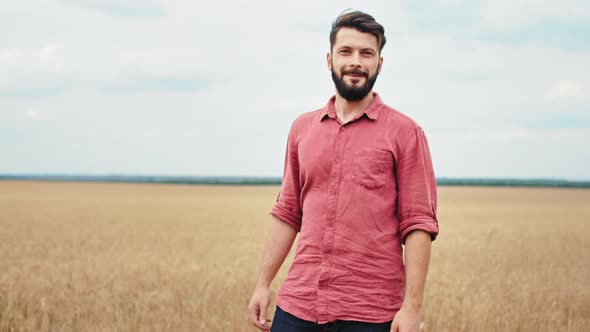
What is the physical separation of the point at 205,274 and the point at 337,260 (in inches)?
263

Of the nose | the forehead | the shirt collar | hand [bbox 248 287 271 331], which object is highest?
the forehead

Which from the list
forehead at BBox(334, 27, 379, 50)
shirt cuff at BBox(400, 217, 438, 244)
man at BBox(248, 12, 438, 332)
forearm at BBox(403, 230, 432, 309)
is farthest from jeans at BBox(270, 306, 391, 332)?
forehead at BBox(334, 27, 379, 50)

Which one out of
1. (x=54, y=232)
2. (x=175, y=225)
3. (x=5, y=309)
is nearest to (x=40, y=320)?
(x=5, y=309)

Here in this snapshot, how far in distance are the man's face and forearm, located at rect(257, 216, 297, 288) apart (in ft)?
2.15

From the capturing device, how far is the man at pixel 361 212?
2.26 m

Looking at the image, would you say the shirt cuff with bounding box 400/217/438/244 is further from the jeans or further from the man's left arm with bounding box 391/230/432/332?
the jeans

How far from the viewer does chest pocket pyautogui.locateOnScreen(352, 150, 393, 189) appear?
231 cm

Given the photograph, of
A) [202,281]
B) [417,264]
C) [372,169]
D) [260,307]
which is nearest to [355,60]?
[372,169]

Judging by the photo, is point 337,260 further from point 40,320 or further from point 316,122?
point 40,320

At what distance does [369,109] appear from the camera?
7.77ft

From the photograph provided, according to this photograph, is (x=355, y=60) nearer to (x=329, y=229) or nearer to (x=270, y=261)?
(x=329, y=229)

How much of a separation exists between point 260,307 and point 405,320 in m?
0.71

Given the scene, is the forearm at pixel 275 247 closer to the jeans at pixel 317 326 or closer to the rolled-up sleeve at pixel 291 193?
the rolled-up sleeve at pixel 291 193

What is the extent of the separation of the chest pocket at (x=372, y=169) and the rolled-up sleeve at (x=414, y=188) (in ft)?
0.20
